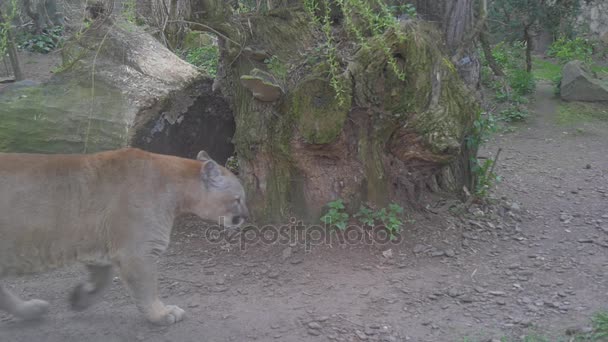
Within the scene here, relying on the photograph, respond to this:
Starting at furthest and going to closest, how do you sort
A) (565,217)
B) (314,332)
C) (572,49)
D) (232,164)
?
(572,49) < (232,164) < (565,217) < (314,332)

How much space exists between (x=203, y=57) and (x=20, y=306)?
8.20 meters

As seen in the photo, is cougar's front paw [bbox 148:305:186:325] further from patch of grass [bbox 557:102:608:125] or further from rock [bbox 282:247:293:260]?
patch of grass [bbox 557:102:608:125]

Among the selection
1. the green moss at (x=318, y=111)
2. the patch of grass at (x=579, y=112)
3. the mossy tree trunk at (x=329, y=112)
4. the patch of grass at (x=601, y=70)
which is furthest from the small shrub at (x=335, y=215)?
the patch of grass at (x=601, y=70)

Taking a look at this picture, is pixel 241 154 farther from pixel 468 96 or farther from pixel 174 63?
pixel 468 96

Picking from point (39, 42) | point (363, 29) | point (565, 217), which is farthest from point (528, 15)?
point (39, 42)

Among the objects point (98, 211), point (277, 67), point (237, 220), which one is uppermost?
point (277, 67)

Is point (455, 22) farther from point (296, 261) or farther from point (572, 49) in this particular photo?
point (572, 49)

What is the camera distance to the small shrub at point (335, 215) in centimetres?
598

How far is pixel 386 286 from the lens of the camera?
17.8 ft

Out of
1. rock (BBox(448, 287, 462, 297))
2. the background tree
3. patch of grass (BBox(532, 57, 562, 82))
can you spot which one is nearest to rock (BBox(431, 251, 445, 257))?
rock (BBox(448, 287, 462, 297))

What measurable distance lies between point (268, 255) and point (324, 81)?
176 cm

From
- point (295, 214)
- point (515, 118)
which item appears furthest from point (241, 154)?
point (515, 118)

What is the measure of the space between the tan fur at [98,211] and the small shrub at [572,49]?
1218 centimetres

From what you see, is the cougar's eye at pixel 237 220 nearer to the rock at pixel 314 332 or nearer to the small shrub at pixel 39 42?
the rock at pixel 314 332
